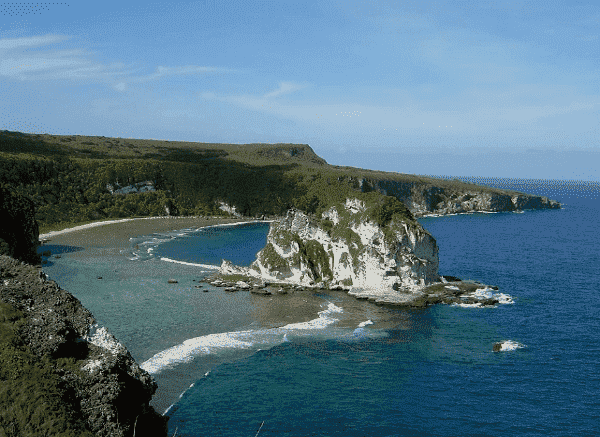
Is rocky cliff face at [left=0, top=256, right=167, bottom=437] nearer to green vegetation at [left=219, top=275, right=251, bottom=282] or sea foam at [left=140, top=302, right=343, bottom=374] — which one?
sea foam at [left=140, top=302, right=343, bottom=374]

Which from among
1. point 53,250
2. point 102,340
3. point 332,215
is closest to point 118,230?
point 53,250

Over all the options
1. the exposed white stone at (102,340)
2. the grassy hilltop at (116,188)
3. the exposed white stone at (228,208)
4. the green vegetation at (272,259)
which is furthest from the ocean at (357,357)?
the exposed white stone at (228,208)

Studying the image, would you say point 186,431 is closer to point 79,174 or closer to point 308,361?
point 308,361

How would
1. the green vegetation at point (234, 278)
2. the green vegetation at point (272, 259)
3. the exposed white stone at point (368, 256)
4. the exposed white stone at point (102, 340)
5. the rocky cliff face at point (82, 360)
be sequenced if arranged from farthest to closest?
the green vegetation at point (234, 278), the green vegetation at point (272, 259), the exposed white stone at point (368, 256), the exposed white stone at point (102, 340), the rocky cliff face at point (82, 360)

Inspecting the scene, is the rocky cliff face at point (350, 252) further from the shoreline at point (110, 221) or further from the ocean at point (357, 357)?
the shoreline at point (110, 221)

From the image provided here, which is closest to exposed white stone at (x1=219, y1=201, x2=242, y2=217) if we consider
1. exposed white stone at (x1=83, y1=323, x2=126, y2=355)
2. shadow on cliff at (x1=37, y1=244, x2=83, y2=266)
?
shadow on cliff at (x1=37, y1=244, x2=83, y2=266)

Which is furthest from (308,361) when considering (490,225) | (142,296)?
(490,225)
